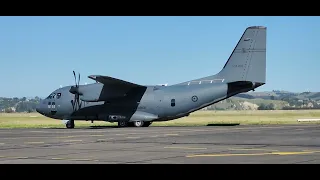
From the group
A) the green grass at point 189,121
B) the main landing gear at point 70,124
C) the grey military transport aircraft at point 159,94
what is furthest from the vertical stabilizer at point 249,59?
the main landing gear at point 70,124

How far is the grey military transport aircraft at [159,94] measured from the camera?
46.1 metres

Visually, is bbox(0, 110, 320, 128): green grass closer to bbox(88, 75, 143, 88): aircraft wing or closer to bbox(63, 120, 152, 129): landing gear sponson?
bbox(63, 120, 152, 129): landing gear sponson

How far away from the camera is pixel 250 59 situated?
1821 inches

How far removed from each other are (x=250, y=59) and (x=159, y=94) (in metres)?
8.74

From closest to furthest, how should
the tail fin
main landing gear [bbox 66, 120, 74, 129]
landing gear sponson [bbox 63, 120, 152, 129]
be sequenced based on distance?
1. the tail fin
2. landing gear sponson [bbox 63, 120, 152, 129]
3. main landing gear [bbox 66, 120, 74, 129]

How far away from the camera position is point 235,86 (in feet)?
149

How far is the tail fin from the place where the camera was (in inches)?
1813

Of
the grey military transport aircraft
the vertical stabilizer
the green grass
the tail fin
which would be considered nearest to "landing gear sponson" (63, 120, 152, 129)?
the grey military transport aircraft

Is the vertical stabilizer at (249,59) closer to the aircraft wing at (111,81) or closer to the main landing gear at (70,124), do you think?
the aircraft wing at (111,81)

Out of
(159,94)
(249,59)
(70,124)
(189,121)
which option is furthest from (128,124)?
(189,121)

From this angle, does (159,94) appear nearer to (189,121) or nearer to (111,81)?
(111,81)
